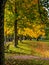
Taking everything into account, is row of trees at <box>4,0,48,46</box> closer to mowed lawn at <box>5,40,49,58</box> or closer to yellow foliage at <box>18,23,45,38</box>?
yellow foliage at <box>18,23,45,38</box>

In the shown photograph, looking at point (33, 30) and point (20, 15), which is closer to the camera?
point (20, 15)

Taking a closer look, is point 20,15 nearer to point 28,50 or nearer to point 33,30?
point 33,30

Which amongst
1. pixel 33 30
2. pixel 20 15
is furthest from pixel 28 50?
pixel 33 30

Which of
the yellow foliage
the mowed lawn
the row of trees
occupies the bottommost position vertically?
the mowed lawn

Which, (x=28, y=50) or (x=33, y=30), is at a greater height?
(x=33, y=30)

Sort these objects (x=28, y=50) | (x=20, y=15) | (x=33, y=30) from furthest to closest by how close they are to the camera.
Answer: (x=33, y=30) → (x=20, y=15) → (x=28, y=50)

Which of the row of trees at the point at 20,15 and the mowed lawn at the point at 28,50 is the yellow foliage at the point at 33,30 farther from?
the mowed lawn at the point at 28,50

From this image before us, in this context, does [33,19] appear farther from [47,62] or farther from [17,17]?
[47,62]

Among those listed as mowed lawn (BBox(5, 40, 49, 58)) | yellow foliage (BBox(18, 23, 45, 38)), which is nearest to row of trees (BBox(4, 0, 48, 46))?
yellow foliage (BBox(18, 23, 45, 38))

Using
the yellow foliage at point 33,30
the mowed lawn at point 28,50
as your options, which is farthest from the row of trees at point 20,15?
the mowed lawn at point 28,50

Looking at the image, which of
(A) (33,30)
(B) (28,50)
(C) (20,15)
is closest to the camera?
(B) (28,50)

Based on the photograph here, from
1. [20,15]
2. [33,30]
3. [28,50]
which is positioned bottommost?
[28,50]

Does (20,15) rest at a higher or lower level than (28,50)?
higher

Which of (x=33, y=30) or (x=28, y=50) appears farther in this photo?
(x=33, y=30)
